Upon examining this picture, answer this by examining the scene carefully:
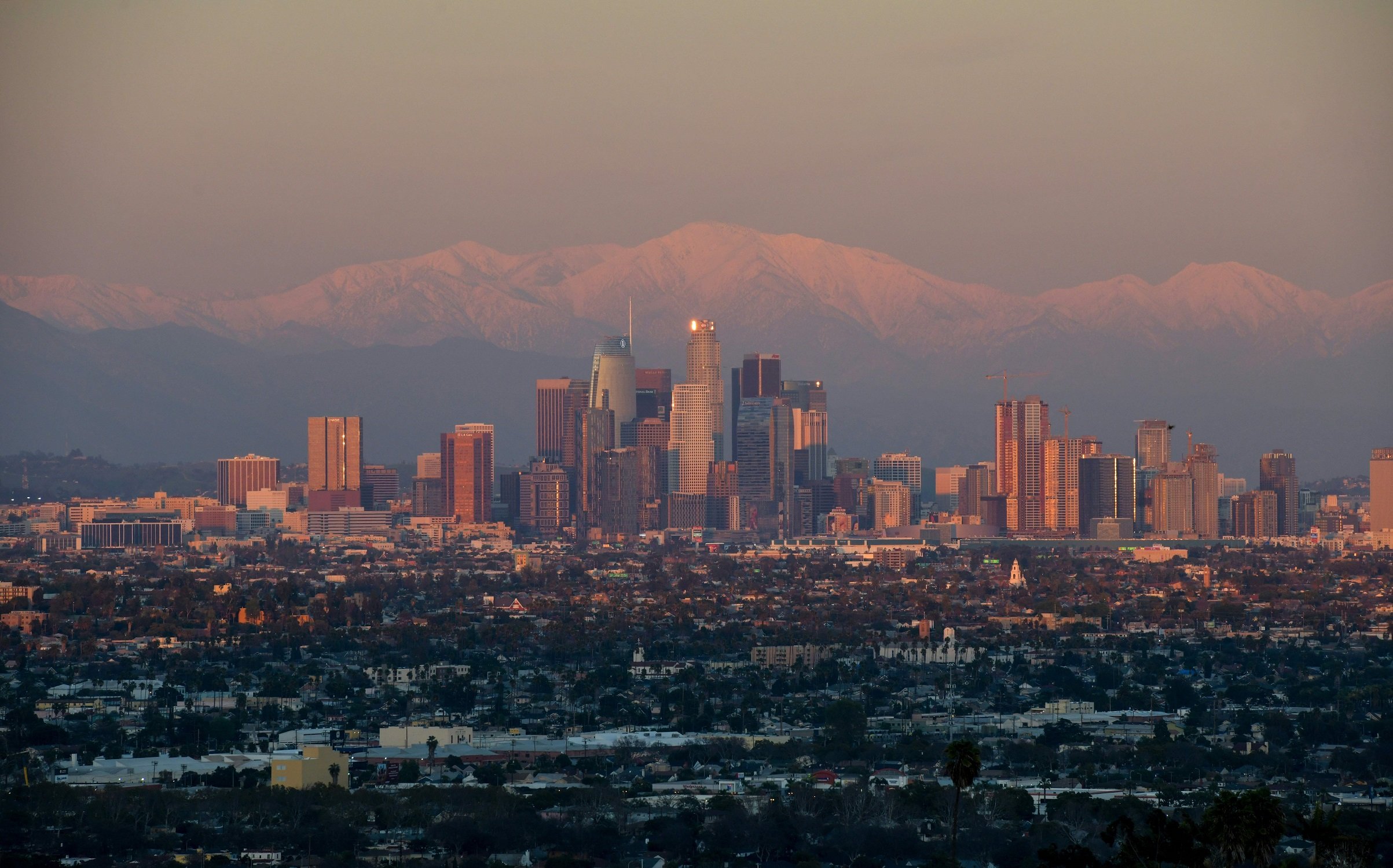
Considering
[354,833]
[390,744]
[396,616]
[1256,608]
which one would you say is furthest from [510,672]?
[1256,608]

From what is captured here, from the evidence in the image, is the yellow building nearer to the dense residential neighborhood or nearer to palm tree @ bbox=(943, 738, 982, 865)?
the dense residential neighborhood

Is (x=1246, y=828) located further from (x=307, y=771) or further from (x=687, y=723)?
(x=687, y=723)

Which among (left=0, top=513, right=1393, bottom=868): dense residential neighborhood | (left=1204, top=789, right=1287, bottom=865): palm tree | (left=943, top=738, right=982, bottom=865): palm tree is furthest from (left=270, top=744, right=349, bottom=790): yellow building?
(left=1204, top=789, right=1287, bottom=865): palm tree

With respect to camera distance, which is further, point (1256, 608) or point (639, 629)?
point (1256, 608)

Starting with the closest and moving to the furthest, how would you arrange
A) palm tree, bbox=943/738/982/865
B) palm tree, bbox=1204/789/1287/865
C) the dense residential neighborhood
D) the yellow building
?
palm tree, bbox=1204/789/1287/865 → palm tree, bbox=943/738/982/865 → the dense residential neighborhood → the yellow building

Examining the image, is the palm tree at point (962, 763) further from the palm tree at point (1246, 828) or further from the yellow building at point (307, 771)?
the yellow building at point (307, 771)

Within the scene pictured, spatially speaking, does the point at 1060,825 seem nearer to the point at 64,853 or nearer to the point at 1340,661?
the point at 64,853

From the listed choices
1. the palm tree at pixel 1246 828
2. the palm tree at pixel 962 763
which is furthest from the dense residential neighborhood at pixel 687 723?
the palm tree at pixel 962 763

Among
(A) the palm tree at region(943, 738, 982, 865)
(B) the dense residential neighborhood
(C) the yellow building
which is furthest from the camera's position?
(C) the yellow building
